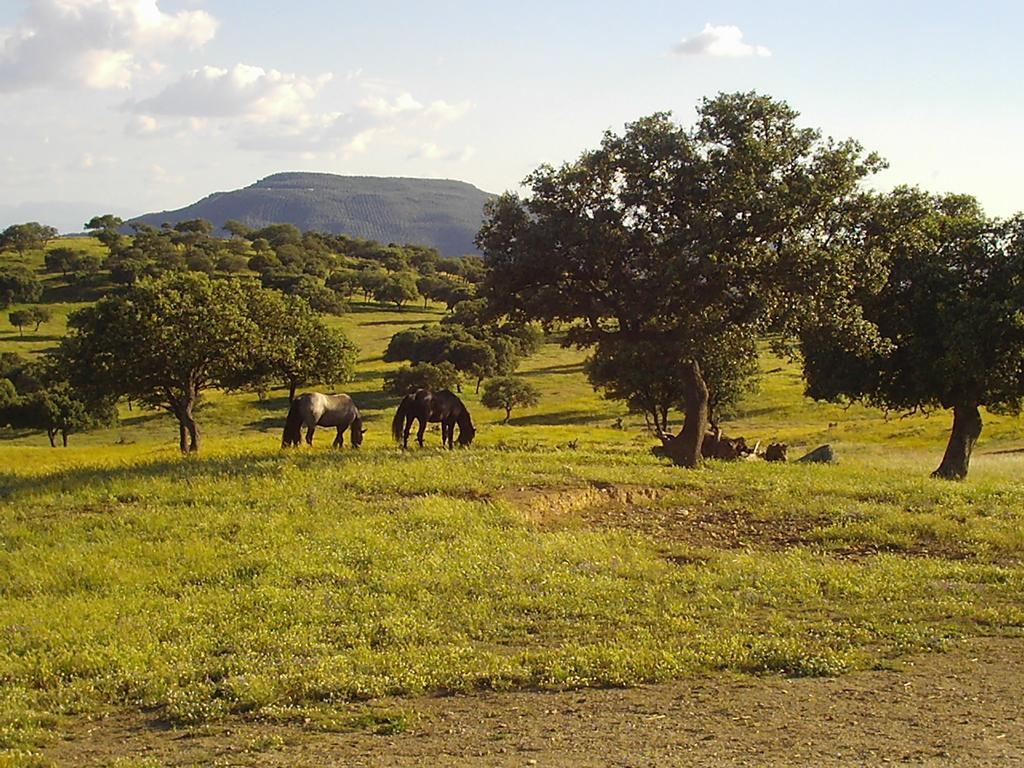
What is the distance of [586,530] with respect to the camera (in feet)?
62.2

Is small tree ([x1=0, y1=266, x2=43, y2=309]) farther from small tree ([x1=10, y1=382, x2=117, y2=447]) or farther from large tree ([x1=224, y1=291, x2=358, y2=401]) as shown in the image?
large tree ([x1=224, y1=291, x2=358, y2=401])

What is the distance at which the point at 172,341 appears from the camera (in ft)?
138

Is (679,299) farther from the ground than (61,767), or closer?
farther from the ground

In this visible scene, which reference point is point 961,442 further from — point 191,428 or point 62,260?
point 62,260

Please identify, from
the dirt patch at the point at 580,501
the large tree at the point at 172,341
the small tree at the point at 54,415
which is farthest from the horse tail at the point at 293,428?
the small tree at the point at 54,415

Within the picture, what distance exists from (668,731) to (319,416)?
2238cm

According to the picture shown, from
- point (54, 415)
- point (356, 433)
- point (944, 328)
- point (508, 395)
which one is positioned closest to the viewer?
point (356, 433)

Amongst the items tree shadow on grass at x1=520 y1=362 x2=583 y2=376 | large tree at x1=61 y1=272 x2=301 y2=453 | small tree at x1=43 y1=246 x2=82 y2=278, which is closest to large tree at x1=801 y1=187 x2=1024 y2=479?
large tree at x1=61 y1=272 x2=301 y2=453

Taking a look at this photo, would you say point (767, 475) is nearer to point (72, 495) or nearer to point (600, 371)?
point (72, 495)

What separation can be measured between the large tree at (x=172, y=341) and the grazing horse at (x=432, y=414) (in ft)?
51.7

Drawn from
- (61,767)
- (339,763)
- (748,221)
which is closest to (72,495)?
(61,767)

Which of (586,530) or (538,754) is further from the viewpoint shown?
(586,530)

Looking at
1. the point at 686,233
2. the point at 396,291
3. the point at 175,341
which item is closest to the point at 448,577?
the point at 686,233

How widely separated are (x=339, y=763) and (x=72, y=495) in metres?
14.6
